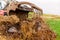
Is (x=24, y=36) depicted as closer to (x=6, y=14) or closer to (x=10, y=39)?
(x=10, y=39)

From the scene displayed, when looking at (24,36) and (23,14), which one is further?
(23,14)

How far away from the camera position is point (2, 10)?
595 inches

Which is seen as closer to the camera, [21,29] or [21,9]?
[21,29]

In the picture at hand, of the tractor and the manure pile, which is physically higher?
the tractor

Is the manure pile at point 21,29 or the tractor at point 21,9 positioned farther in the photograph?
the tractor at point 21,9

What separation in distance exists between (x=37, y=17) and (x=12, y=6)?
129 cm

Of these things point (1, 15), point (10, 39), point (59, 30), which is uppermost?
point (1, 15)

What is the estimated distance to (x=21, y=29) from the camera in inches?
542

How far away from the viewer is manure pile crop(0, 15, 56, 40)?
13.7m

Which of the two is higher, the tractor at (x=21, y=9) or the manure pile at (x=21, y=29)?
the tractor at (x=21, y=9)

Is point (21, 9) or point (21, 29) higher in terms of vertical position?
point (21, 9)

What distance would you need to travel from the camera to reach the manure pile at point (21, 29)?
44.9 ft

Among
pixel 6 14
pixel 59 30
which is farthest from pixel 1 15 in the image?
pixel 59 30

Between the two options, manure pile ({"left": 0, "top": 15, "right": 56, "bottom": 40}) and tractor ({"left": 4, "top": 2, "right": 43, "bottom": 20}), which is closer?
manure pile ({"left": 0, "top": 15, "right": 56, "bottom": 40})
